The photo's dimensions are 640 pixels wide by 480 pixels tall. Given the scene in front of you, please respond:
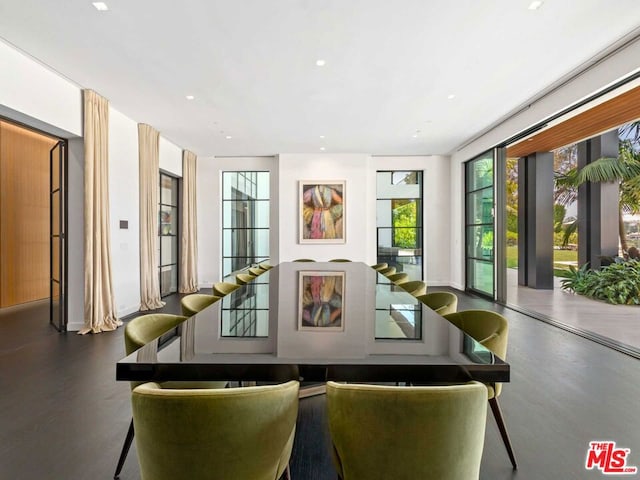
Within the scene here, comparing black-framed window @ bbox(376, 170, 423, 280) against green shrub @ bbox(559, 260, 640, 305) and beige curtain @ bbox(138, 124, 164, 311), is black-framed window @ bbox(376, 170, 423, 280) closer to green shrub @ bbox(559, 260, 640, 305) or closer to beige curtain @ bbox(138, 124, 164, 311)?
green shrub @ bbox(559, 260, 640, 305)

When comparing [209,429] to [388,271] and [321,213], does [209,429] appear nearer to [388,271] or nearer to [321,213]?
[388,271]

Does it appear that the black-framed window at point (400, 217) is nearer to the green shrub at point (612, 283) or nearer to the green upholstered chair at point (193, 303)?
the green shrub at point (612, 283)

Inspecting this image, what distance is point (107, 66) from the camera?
397 centimetres

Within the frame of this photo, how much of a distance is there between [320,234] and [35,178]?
5986 mm

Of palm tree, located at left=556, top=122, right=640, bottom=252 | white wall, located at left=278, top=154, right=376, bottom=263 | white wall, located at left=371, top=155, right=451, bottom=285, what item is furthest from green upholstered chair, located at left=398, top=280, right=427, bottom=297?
palm tree, located at left=556, top=122, right=640, bottom=252

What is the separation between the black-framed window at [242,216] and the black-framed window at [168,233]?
3.97 ft

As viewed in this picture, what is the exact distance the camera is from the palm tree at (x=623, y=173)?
741cm

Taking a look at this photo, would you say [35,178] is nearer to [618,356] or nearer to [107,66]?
[107,66]

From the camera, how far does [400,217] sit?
350 inches

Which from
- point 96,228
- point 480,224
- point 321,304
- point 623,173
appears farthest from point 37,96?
point 623,173

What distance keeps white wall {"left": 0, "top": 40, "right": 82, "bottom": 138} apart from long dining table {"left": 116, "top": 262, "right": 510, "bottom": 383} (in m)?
3.49

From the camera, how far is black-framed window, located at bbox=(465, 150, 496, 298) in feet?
22.5

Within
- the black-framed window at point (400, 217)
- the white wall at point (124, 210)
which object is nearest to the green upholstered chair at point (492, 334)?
the white wall at point (124, 210)

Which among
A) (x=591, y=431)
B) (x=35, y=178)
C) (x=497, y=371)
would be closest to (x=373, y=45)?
(x=497, y=371)
